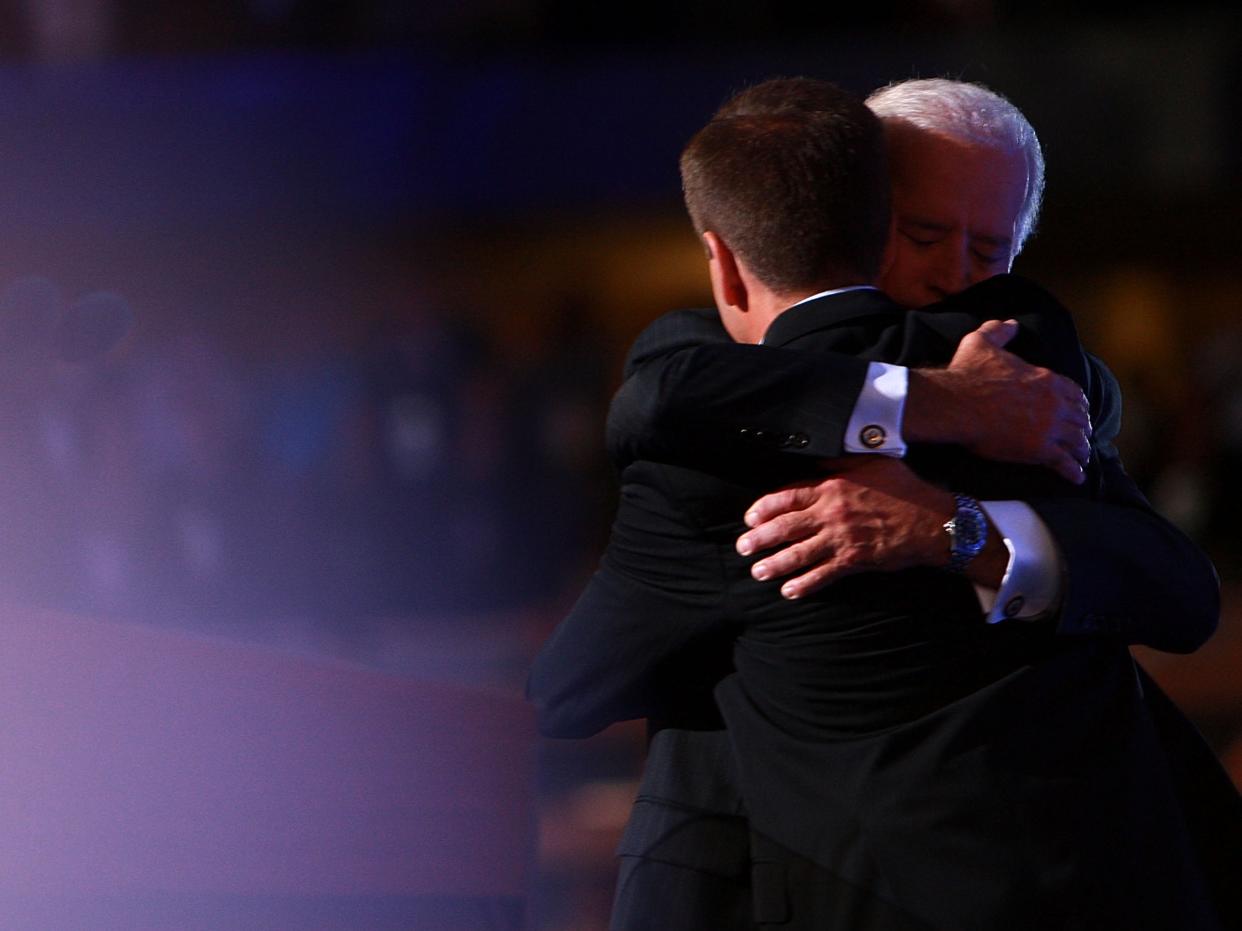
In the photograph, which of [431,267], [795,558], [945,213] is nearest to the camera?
[795,558]

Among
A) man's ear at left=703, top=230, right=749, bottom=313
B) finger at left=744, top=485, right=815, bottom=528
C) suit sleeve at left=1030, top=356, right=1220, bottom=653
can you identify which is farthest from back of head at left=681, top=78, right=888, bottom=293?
suit sleeve at left=1030, top=356, right=1220, bottom=653

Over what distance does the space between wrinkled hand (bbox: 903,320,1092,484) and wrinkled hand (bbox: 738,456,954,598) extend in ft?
0.18

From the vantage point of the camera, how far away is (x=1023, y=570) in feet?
3.83

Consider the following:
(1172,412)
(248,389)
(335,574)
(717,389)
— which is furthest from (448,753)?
(1172,412)

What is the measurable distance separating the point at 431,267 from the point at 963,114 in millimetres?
10016

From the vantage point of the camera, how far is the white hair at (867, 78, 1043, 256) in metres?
1.38

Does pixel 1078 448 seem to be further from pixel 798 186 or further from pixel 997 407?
pixel 798 186

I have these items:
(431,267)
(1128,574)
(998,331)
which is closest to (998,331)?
(998,331)

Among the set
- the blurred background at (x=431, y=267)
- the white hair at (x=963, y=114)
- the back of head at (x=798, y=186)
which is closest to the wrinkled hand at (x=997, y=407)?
the back of head at (x=798, y=186)

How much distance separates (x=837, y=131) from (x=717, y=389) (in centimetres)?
21

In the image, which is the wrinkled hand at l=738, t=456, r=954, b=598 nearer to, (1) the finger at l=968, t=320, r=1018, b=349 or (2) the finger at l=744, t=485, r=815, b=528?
(2) the finger at l=744, t=485, r=815, b=528

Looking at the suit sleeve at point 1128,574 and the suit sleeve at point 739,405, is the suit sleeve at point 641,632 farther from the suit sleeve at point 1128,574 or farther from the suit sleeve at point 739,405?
the suit sleeve at point 1128,574

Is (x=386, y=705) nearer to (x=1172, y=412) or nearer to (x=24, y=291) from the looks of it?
(x=24, y=291)

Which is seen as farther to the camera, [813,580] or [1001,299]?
[1001,299]
